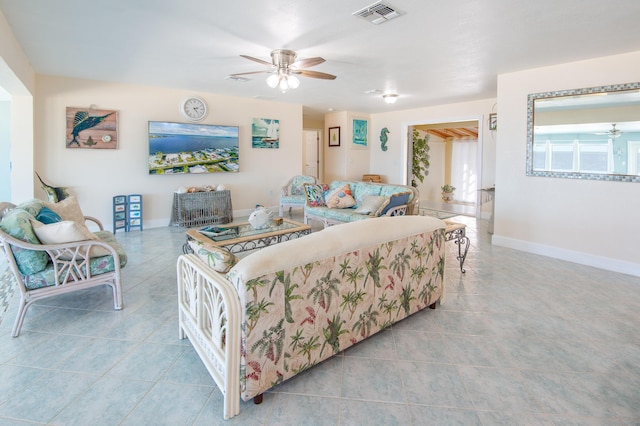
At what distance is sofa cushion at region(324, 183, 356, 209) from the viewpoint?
5102 mm

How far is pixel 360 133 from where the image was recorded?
8.48 m

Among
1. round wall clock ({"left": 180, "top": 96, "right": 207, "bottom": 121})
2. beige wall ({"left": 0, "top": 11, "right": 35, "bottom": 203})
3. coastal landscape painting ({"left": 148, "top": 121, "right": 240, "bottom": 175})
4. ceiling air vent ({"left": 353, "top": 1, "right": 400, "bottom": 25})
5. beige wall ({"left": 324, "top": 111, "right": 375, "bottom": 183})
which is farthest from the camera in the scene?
beige wall ({"left": 324, "top": 111, "right": 375, "bottom": 183})

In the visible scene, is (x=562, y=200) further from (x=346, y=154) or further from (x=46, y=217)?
(x=46, y=217)

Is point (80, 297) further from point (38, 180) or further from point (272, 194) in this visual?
point (272, 194)

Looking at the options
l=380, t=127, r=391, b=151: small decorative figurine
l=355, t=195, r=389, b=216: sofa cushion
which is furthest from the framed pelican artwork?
l=380, t=127, r=391, b=151: small decorative figurine

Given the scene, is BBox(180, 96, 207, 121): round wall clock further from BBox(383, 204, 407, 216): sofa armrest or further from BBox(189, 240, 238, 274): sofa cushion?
BBox(189, 240, 238, 274): sofa cushion

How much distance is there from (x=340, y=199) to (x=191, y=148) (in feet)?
9.56

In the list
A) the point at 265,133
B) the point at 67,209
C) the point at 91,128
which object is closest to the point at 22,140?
the point at 91,128

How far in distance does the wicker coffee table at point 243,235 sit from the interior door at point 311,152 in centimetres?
560

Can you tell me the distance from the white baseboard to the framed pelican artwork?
605cm

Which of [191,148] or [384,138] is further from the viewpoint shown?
[384,138]

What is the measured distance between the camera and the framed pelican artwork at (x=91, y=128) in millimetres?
4945

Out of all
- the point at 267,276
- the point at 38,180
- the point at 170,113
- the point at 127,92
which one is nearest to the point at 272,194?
the point at 170,113

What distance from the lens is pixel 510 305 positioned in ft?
9.29
